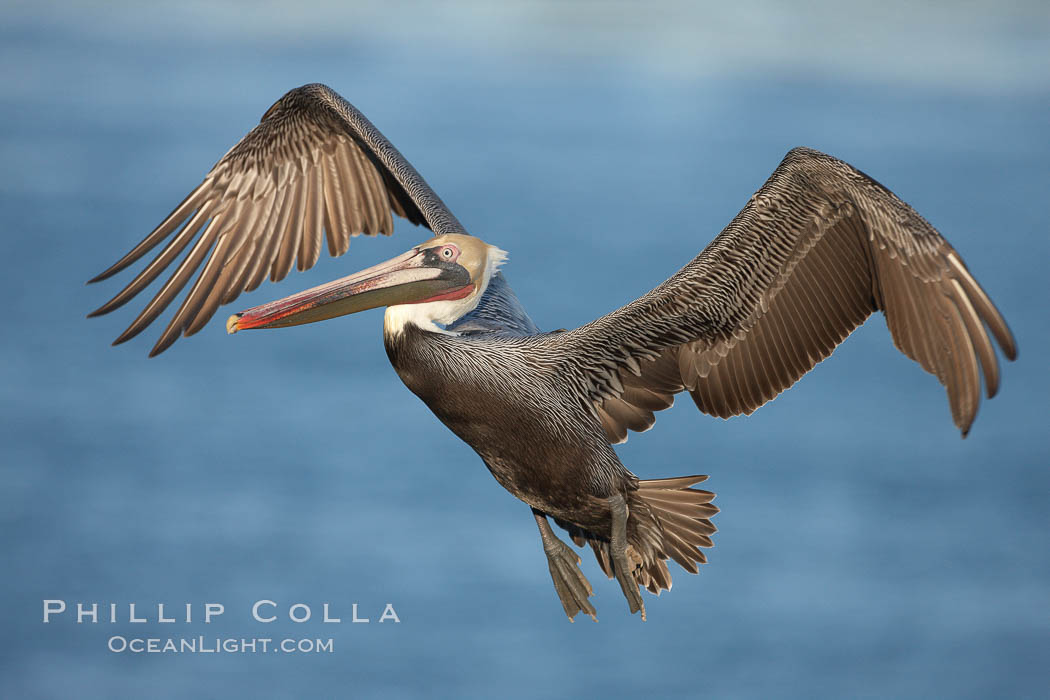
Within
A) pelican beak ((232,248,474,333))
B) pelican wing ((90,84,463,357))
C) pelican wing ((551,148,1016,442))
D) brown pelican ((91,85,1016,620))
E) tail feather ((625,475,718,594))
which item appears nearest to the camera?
pelican beak ((232,248,474,333))

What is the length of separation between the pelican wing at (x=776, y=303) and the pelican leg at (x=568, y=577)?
0.70m

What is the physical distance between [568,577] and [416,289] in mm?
1807

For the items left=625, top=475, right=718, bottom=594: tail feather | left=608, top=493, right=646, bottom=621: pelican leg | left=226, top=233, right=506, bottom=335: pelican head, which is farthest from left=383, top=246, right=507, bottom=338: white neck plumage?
left=625, top=475, right=718, bottom=594: tail feather

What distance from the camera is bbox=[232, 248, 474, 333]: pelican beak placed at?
21.2 feet

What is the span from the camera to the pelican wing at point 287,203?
323 inches

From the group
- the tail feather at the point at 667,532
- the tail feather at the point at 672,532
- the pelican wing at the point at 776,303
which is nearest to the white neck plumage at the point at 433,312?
the pelican wing at the point at 776,303

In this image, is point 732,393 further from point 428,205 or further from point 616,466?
point 428,205

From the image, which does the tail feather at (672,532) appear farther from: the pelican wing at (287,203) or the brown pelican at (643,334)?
the pelican wing at (287,203)

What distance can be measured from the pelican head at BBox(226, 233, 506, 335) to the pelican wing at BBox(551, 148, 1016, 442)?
563 mm

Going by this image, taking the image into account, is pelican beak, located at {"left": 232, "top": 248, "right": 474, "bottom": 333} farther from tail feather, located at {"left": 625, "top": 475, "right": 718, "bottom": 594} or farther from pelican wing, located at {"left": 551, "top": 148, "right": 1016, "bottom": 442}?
tail feather, located at {"left": 625, "top": 475, "right": 718, "bottom": 594}

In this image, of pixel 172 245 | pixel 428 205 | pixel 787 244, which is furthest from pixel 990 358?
pixel 172 245

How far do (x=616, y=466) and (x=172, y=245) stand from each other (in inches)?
111

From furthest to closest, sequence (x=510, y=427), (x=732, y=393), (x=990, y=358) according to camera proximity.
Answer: (x=732, y=393) < (x=510, y=427) < (x=990, y=358)

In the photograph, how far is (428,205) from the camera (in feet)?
27.7
